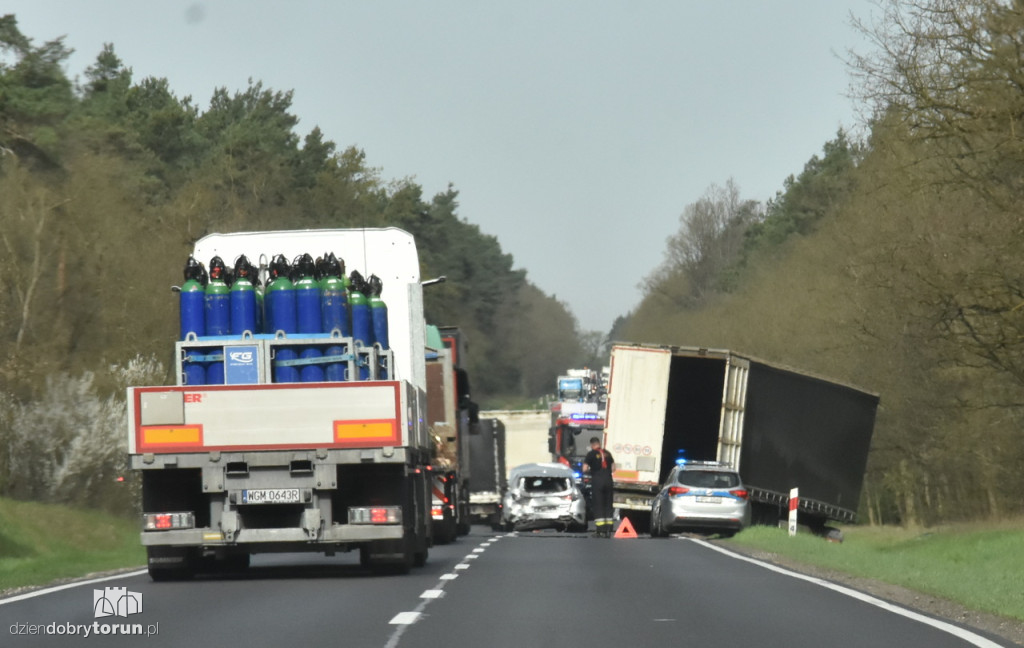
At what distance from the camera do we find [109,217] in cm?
4825

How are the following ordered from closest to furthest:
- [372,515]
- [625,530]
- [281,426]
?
[281,426] → [372,515] → [625,530]

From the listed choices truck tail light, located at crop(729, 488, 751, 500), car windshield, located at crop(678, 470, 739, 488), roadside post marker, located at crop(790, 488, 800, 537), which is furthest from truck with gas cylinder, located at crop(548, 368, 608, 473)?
A: truck tail light, located at crop(729, 488, 751, 500)

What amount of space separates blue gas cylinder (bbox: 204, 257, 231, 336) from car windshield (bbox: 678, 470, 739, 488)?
49.2 ft

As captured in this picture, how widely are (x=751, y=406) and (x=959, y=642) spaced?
74.8ft

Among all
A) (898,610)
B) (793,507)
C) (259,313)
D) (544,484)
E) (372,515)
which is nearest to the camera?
(898,610)

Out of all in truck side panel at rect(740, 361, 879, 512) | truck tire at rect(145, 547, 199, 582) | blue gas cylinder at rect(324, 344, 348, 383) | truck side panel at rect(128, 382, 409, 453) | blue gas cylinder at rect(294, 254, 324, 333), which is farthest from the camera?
truck side panel at rect(740, 361, 879, 512)

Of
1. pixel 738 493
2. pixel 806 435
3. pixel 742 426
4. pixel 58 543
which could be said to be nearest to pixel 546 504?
pixel 742 426

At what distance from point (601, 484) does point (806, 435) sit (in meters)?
6.05

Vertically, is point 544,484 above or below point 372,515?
below

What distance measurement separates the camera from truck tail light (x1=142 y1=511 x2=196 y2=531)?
18438 mm

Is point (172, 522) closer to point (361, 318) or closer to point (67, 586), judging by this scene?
point (67, 586)

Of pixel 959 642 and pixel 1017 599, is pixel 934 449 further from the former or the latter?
pixel 959 642

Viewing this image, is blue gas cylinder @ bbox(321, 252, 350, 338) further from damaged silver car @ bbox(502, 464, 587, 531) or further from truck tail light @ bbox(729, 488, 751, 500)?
damaged silver car @ bbox(502, 464, 587, 531)

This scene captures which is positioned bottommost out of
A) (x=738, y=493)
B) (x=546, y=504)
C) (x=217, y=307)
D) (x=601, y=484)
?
(x=546, y=504)
